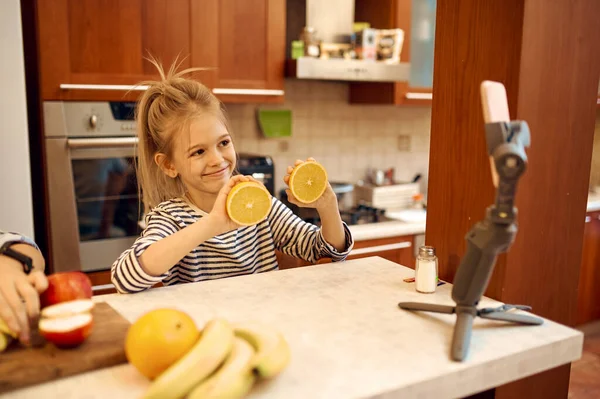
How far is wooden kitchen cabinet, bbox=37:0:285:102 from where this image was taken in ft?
7.42

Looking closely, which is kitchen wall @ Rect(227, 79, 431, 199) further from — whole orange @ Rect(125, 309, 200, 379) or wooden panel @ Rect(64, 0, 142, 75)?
whole orange @ Rect(125, 309, 200, 379)

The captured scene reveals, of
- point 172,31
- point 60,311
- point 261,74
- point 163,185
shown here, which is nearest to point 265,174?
point 261,74

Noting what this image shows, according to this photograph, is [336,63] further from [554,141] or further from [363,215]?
[554,141]

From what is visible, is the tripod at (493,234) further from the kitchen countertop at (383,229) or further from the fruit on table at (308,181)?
the kitchen countertop at (383,229)

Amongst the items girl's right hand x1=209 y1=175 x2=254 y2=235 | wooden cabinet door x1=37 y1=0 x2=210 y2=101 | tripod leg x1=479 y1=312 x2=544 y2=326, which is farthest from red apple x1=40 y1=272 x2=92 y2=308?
wooden cabinet door x1=37 y1=0 x2=210 y2=101

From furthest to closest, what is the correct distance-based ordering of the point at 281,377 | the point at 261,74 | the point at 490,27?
1. the point at 261,74
2. the point at 490,27
3. the point at 281,377

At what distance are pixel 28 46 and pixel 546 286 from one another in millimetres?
2142

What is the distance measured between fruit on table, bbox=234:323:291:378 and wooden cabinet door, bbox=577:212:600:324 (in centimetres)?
287

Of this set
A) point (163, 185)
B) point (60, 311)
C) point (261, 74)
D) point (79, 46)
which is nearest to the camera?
point (60, 311)

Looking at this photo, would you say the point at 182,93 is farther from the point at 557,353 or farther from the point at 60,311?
the point at 557,353

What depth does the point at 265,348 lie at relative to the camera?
0.77 m

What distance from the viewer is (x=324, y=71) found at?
2.83 meters

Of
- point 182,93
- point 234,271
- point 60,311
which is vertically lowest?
point 234,271

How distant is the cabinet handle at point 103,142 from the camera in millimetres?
2286
